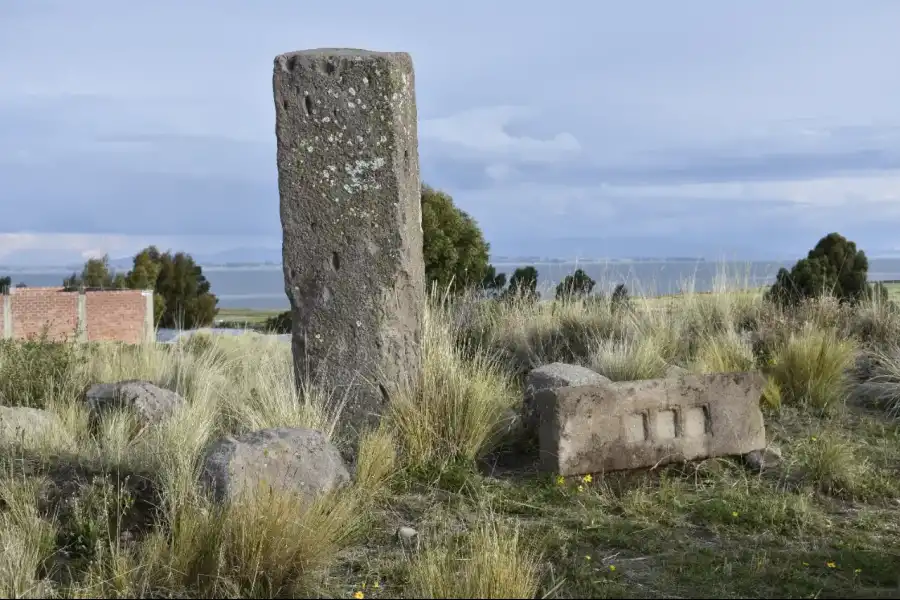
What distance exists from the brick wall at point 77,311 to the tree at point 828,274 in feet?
68.9

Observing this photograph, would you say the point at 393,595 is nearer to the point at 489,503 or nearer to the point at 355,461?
the point at 489,503

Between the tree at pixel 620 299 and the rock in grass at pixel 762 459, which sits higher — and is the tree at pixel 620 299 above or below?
above

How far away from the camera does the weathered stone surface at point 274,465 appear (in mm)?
4531

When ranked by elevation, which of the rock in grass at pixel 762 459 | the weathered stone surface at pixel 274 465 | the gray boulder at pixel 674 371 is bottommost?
the rock in grass at pixel 762 459

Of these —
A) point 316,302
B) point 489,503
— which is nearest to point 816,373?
point 489,503

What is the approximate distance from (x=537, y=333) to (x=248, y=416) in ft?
13.9

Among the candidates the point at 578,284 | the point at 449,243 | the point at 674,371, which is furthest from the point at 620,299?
the point at 449,243

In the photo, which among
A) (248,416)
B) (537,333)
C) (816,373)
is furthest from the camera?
(537,333)

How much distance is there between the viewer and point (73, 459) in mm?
5684

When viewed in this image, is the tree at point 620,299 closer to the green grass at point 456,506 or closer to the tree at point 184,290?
the green grass at point 456,506

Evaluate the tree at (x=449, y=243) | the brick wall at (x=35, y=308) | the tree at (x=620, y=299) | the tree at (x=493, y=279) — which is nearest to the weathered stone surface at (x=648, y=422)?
the tree at (x=620, y=299)

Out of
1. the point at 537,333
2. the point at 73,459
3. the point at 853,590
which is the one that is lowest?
the point at 853,590

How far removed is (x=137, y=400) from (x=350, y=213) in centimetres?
256

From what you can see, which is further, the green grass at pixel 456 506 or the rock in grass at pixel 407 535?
the rock in grass at pixel 407 535
